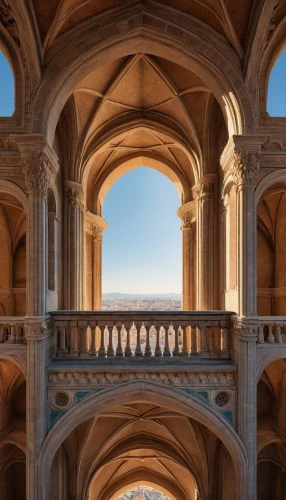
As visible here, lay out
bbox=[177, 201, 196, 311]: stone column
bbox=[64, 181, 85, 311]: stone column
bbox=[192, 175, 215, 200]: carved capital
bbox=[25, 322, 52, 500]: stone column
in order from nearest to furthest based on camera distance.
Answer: bbox=[25, 322, 52, 500]: stone column < bbox=[64, 181, 85, 311]: stone column < bbox=[192, 175, 215, 200]: carved capital < bbox=[177, 201, 196, 311]: stone column

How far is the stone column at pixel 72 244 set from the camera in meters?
10.8

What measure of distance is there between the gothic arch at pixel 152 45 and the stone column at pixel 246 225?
696 mm

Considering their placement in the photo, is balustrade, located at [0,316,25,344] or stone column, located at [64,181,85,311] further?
stone column, located at [64,181,85,311]

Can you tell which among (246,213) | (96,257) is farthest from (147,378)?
(96,257)

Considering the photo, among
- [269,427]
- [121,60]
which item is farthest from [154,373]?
[121,60]

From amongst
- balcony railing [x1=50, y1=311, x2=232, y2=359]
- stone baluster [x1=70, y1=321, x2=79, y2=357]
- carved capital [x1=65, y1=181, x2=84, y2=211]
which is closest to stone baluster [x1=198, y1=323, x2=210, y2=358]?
balcony railing [x1=50, y1=311, x2=232, y2=359]

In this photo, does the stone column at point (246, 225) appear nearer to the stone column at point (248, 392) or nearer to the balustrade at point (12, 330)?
the stone column at point (248, 392)

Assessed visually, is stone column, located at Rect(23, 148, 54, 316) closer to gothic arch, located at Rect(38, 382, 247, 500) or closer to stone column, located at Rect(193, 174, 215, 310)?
gothic arch, located at Rect(38, 382, 247, 500)

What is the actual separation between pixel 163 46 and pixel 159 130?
4.53m

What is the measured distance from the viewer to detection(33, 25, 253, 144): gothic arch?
7.81m

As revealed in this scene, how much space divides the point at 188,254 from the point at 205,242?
117 inches

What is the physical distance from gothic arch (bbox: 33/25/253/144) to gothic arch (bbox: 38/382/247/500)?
5841mm

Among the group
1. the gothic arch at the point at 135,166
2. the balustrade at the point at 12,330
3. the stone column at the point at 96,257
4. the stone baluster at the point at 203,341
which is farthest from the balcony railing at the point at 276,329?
the stone column at the point at 96,257

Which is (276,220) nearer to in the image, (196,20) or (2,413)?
(196,20)
